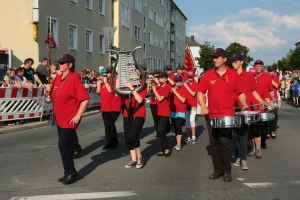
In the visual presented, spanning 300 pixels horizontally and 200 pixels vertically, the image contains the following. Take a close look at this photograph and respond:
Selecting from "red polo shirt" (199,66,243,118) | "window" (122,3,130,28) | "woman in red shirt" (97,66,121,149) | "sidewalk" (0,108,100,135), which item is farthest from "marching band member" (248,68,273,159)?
"window" (122,3,130,28)

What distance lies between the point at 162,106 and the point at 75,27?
19340 millimetres

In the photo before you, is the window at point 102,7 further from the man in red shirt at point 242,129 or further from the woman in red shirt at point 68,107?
the woman in red shirt at point 68,107

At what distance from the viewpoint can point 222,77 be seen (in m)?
6.38

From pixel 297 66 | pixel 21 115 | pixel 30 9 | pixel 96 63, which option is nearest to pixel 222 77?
pixel 21 115

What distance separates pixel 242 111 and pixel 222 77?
0.90 m

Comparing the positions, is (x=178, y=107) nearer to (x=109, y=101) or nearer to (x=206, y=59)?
(x=109, y=101)

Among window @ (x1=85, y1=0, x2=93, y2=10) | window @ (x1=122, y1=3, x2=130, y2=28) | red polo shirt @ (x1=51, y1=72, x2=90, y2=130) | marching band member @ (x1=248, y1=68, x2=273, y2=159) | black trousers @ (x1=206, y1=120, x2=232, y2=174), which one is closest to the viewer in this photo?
red polo shirt @ (x1=51, y1=72, x2=90, y2=130)

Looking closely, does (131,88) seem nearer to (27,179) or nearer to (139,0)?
(27,179)

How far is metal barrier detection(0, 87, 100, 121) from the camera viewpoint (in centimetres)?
1335

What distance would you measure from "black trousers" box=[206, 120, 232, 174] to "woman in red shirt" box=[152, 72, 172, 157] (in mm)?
2043

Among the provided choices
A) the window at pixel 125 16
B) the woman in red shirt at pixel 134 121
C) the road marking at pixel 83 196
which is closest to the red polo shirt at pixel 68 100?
the road marking at pixel 83 196

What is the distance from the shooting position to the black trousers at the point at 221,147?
6461 mm

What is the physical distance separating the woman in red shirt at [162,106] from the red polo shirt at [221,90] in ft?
6.70

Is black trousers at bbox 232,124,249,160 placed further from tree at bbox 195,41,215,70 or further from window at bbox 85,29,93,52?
tree at bbox 195,41,215,70
